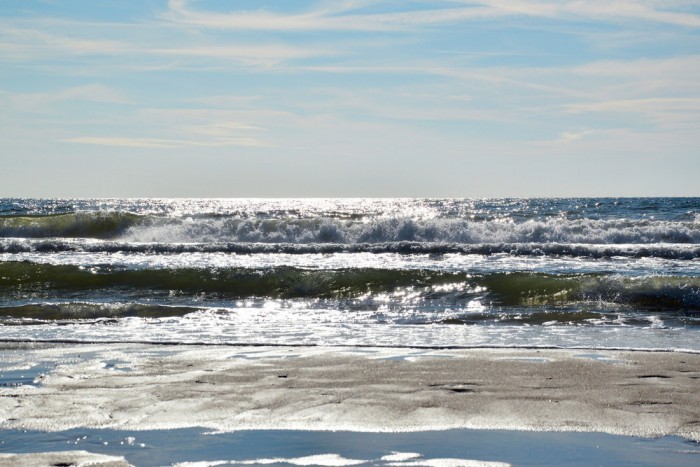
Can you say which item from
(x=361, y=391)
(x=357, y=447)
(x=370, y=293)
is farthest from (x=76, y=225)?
(x=357, y=447)

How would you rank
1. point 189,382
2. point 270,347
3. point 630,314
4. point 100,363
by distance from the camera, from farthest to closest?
point 630,314 < point 270,347 < point 100,363 < point 189,382

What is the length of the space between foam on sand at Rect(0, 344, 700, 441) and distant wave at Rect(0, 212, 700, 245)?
17.5 meters

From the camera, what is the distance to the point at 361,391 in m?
5.35

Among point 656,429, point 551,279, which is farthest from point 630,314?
point 656,429

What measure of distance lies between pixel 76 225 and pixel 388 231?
12.9 metres

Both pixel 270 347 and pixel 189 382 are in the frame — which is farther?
pixel 270 347

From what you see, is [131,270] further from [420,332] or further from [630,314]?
[630,314]

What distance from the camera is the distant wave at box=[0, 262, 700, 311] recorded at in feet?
39.4

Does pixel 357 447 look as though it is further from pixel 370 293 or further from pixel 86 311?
pixel 370 293

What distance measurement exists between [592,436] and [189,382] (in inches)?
112

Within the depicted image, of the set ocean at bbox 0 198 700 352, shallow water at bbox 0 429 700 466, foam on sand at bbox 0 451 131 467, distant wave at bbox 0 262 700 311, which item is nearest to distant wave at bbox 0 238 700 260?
ocean at bbox 0 198 700 352

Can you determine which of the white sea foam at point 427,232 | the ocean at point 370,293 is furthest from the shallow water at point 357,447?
the white sea foam at point 427,232

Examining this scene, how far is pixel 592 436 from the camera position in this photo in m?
4.24

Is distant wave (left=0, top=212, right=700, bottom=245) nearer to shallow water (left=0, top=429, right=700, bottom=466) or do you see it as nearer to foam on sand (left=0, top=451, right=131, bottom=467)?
shallow water (left=0, top=429, right=700, bottom=466)
